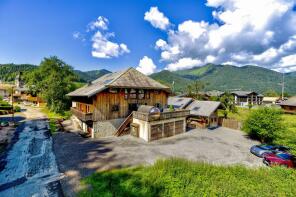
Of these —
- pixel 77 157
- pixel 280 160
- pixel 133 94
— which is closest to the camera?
pixel 280 160

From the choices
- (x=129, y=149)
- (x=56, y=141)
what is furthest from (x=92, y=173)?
(x=56, y=141)

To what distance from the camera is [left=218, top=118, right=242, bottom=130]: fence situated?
2828cm

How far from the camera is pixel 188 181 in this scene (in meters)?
10.5

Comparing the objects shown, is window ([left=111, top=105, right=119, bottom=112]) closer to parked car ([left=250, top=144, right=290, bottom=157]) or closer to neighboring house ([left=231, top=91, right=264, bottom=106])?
parked car ([left=250, top=144, right=290, bottom=157])

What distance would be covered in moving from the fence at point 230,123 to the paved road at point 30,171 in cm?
2821

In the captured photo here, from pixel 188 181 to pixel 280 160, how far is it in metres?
9.84

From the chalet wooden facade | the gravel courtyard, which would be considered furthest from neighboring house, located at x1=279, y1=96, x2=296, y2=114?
the chalet wooden facade

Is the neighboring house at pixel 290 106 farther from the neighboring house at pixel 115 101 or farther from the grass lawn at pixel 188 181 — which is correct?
the grass lawn at pixel 188 181

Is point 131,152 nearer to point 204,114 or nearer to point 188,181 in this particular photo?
point 188,181

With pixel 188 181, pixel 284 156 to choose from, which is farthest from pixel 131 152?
pixel 284 156

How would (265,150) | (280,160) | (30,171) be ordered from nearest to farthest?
(30,171), (280,160), (265,150)

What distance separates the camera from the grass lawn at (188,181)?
9.65m

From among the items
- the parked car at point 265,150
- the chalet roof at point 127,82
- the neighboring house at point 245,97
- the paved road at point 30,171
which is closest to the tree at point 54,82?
the chalet roof at point 127,82

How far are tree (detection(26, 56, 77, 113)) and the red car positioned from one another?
1560 inches
